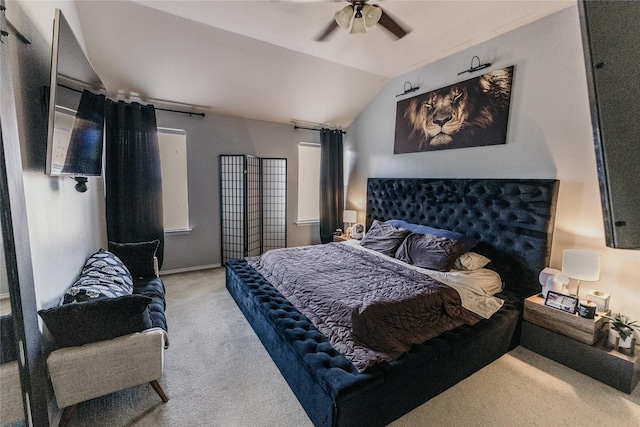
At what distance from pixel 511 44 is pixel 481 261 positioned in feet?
7.10

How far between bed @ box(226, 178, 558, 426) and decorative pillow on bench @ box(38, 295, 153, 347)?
3.03ft

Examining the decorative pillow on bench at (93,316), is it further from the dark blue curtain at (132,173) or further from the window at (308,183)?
the window at (308,183)

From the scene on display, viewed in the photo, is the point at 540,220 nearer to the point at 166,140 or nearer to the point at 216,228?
the point at 216,228

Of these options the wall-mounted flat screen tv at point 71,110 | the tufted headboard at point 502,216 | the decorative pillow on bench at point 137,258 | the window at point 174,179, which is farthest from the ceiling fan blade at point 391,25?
the window at point 174,179

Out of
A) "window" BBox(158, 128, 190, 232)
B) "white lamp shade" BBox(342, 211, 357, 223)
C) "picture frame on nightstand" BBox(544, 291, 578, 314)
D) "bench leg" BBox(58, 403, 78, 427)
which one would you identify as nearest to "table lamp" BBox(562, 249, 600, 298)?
"picture frame on nightstand" BBox(544, 291, 578, 314)

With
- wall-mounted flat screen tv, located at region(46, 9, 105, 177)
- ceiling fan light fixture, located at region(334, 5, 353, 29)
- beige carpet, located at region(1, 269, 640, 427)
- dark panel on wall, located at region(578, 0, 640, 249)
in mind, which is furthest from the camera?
ceiling fan light fixture, located at region(334, 5, 353, 29)

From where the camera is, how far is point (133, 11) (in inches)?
102

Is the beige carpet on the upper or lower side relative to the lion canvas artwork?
lower

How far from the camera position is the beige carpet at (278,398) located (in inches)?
67.6

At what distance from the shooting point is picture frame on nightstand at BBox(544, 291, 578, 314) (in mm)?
2209

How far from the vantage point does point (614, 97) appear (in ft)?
1.24

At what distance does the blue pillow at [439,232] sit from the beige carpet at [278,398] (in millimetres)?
1011

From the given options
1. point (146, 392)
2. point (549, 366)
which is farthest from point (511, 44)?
point (146, 392)

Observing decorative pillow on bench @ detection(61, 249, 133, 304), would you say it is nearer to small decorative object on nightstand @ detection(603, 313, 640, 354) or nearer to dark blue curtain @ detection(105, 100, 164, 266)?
dark blue curtain @ detection(105, 100, 164, 266)
